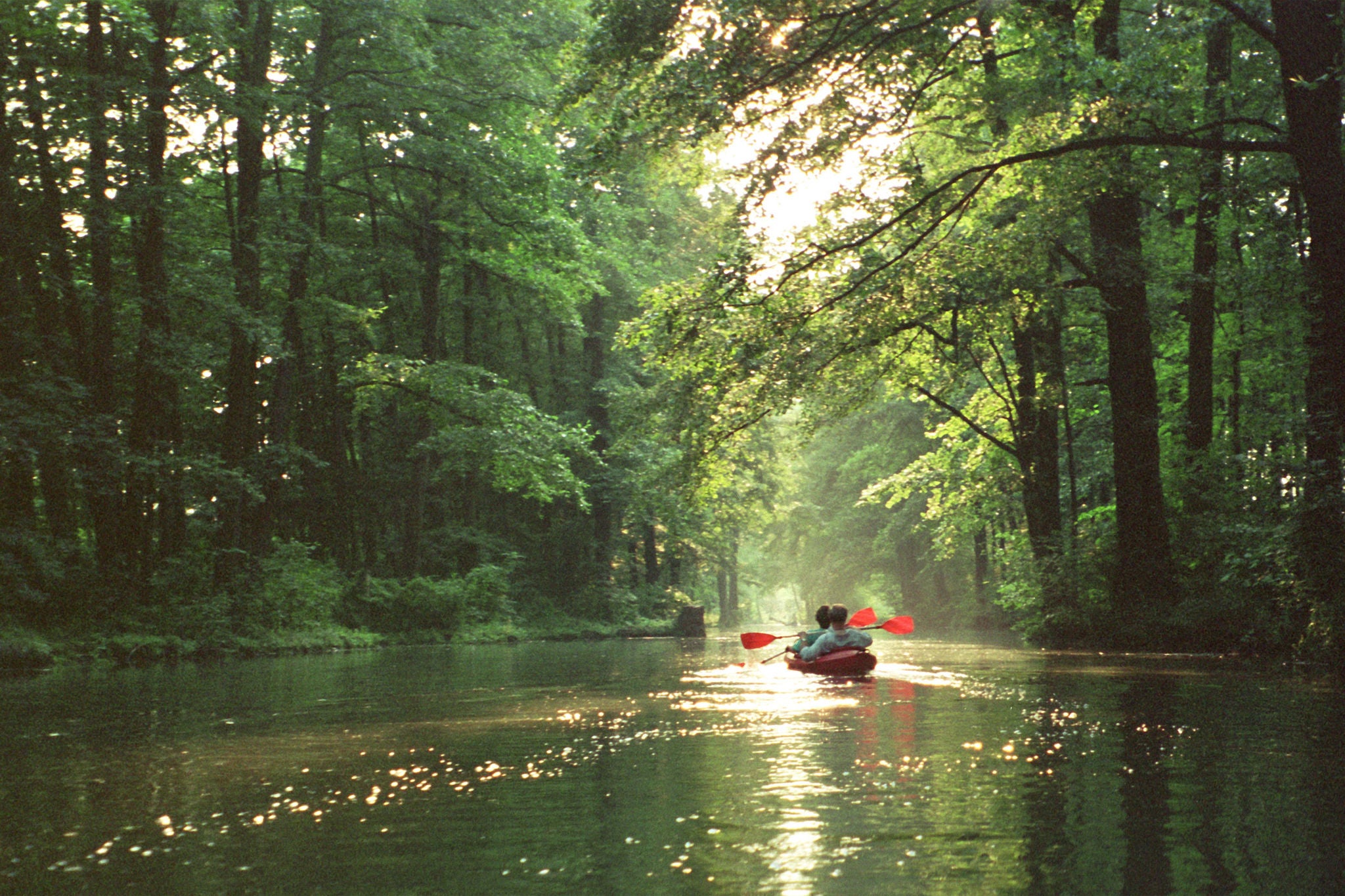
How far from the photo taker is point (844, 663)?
42.1ft

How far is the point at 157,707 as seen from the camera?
378 inches

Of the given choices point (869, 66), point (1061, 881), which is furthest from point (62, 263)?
point (1061, 881)

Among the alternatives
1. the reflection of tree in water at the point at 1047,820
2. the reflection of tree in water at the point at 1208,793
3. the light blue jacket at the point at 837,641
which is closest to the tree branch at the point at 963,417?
the light blue jacket at the point at 837,641

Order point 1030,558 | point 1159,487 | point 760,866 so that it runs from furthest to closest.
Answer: point 1030,558
point 1159,487
point 760,866

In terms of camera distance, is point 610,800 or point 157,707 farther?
point 157,707

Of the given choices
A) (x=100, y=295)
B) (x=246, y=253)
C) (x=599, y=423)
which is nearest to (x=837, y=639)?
(x=100, y=295)

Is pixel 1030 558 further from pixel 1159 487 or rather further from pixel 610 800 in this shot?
pixel 610 800

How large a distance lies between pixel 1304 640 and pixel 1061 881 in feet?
29.1

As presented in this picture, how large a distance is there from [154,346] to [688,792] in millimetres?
14275

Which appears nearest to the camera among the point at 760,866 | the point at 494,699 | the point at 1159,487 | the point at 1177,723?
the point at 760,866

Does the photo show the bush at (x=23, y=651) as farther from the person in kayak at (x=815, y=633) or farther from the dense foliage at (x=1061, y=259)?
the person in kayak at (x=815, y=633)

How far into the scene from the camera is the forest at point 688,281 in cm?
1159

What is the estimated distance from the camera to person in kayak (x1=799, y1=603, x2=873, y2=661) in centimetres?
1327

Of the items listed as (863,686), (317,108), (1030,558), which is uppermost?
(317,108)
